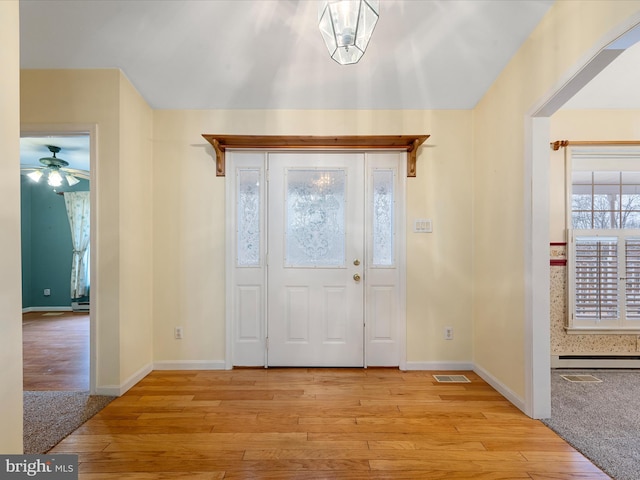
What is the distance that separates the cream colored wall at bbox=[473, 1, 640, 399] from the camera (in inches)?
75.2

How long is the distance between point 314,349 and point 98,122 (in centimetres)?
272

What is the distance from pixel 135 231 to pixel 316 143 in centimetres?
181

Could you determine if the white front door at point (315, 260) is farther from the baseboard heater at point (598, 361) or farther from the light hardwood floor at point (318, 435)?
the baseboard heater at point (598, 361)

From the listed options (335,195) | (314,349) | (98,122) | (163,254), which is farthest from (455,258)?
(98,122)

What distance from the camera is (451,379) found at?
291 centimetres

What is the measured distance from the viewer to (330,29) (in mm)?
1677

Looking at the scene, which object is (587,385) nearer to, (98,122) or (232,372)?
(232,372)

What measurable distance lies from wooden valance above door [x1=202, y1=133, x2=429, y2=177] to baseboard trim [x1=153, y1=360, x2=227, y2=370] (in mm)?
1814

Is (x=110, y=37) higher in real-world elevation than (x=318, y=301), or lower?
higher

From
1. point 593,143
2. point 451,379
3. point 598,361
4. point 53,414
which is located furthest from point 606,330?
point 53,414

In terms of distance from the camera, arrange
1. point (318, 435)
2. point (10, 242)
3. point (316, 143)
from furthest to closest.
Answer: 1. point (316, 143)
2. point (318, 435)
3. point (10, 242)

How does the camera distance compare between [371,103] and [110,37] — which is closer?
[110,37]

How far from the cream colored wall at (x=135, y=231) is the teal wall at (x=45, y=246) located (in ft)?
13.9

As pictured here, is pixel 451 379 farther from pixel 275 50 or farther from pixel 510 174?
pixel 275 50
